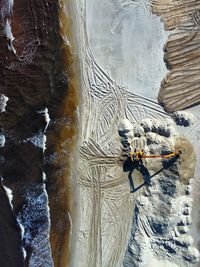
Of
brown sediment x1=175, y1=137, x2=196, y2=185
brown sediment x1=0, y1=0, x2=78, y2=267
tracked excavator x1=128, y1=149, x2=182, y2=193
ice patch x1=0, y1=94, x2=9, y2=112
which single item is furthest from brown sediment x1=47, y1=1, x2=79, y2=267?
brown sediment x1=175, y1=137, x2=196, y2=185

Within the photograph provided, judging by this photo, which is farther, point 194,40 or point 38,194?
point 38,194

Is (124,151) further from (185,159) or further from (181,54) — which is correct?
(181,54)

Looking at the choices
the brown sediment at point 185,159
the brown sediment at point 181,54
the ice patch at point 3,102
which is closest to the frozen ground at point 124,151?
the brown sediment at point 185,159

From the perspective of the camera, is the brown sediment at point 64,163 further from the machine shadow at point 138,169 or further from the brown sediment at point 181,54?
the brown sediment at point 181,54

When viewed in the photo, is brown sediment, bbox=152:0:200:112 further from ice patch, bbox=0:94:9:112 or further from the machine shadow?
ice patch, bbox=0:94:9:112

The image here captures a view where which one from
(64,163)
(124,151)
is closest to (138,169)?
(124,151)

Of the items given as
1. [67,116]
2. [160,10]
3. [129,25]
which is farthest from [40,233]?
[160,10]

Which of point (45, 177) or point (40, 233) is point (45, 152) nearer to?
point (45, 177)
